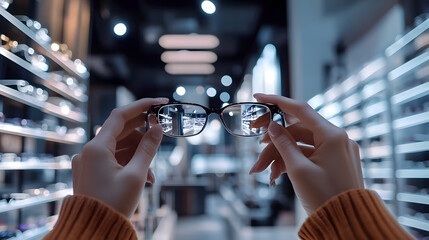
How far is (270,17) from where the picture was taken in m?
3.05

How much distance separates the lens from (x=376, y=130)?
171 centimetres

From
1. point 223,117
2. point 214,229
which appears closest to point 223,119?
point 223,117

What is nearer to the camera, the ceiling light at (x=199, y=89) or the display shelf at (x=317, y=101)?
the display shelf at (x=317, y=101)

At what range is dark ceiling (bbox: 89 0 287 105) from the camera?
2811 millimetres

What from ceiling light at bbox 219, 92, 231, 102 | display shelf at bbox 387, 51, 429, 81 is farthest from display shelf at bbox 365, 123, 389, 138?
ceiling light at bbox 219, 92, 231, 102

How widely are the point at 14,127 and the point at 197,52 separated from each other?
118 inches

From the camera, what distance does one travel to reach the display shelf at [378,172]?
1.55m

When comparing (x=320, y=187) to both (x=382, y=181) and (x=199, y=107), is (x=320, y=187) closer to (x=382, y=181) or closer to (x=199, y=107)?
(x=199, y=107)

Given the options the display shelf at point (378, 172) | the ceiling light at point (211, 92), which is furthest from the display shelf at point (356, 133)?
the ceiling light at point (211, 92)

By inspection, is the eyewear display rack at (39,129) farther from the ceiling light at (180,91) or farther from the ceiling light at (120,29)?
the ceiling light at (180,91)

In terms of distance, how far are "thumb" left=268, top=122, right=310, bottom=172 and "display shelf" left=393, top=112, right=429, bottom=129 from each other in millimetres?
873

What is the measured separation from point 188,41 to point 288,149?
3223mm

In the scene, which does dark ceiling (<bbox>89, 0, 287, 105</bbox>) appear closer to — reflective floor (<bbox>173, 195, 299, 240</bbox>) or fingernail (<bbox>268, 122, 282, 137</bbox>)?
reflective floor (<bbox>173, 195, 299, 240</bbox>)

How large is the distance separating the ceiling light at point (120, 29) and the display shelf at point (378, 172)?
8.10 feet
